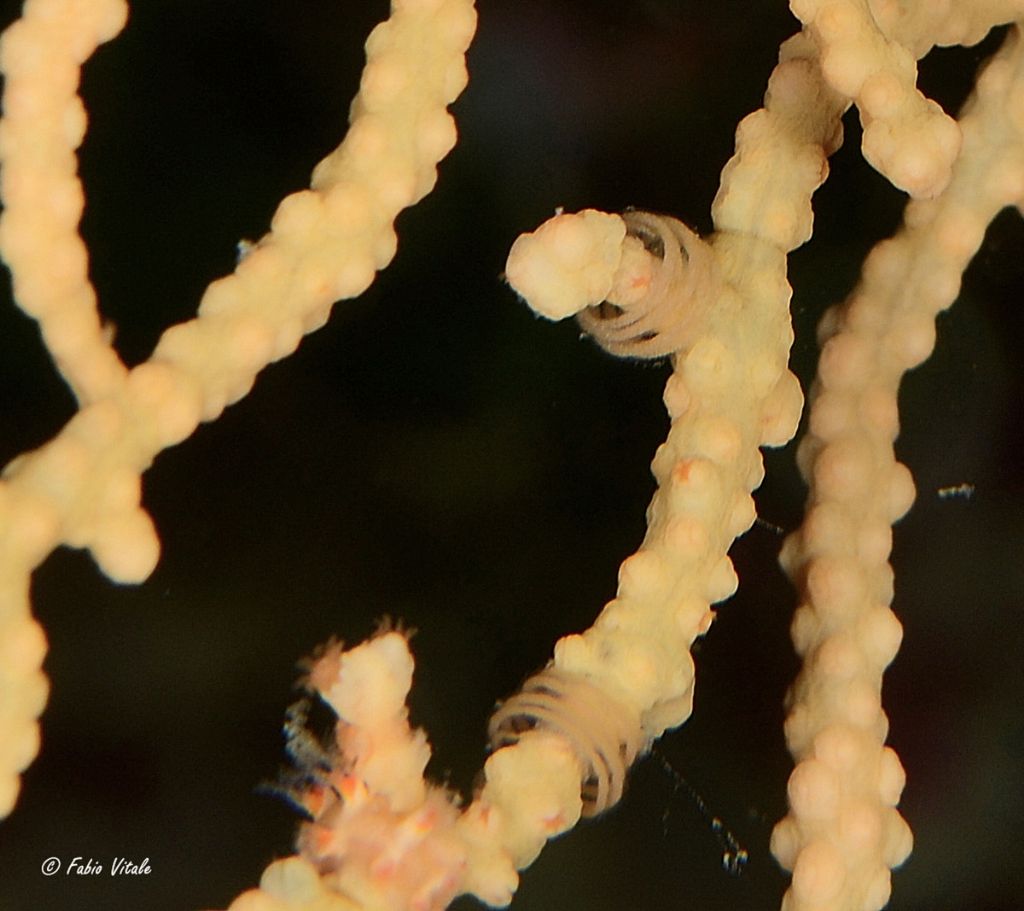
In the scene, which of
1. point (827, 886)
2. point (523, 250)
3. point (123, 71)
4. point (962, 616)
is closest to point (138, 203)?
point (123, 71)
